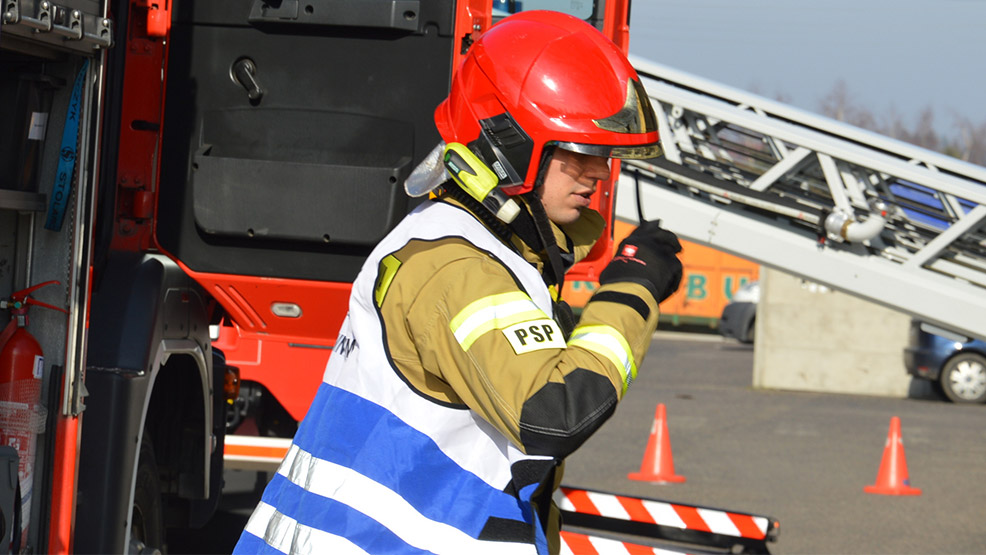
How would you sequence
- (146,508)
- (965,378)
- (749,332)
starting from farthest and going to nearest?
(749,332) → (965,378) → (146,508)

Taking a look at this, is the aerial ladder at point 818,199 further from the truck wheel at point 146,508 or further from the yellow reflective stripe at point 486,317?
the yellow reflective stripe at point 486,317

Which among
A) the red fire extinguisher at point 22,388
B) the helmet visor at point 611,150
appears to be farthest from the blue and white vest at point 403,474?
the red fire extinguisher at point 22,388

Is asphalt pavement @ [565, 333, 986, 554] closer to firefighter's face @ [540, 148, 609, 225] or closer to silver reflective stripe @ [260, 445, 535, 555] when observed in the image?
firefighter's face @ [540, 148, 609, 225]

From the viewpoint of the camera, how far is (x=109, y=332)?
3.87 m

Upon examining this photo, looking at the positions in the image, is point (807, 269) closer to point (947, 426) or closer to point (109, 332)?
point (109, 332)

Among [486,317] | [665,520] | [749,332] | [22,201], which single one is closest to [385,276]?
[486,317]

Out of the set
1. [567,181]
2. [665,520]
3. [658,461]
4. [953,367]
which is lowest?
[953,367]

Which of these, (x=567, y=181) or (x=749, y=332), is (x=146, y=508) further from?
(x=749, y=332)

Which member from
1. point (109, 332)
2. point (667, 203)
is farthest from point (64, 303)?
point (667, 203)

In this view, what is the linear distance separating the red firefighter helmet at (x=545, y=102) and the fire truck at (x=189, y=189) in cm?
152

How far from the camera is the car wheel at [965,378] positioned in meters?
15.5

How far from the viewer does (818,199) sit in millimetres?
7910

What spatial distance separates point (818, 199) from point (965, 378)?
8.80 m

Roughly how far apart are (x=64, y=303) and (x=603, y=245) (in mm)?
1915
